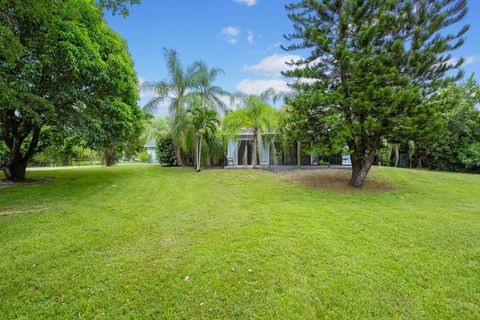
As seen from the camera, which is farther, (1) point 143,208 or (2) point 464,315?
(1) point 143,208

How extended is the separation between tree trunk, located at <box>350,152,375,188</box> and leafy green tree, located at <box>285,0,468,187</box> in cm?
10

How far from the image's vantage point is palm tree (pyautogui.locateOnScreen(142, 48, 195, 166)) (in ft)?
53.5

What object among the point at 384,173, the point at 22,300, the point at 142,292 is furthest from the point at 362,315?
the point at 384,173

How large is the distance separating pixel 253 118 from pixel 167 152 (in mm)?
8749

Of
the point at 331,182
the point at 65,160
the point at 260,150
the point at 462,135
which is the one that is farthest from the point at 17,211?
the point at 65,160

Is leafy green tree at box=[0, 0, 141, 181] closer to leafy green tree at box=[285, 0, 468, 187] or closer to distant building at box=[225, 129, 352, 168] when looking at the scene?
distant building at box=[225, 129, 352, 168]

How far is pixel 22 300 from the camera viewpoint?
2.69 metres

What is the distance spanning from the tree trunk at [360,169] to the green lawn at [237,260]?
8.06 feet

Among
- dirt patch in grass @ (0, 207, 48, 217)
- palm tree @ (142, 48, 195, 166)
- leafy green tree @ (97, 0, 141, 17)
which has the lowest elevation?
dirt patch in grass @ (0, 207, 48, 217)

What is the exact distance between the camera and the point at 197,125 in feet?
46.2

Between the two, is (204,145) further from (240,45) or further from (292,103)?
(292,103)

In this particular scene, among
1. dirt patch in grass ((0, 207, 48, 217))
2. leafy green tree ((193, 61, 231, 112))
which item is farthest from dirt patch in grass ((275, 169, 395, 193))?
dirt patch in grass ((0, 207, 48, 217))

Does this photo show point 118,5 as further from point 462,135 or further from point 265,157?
point 462,135

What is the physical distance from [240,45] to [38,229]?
14192 mm
